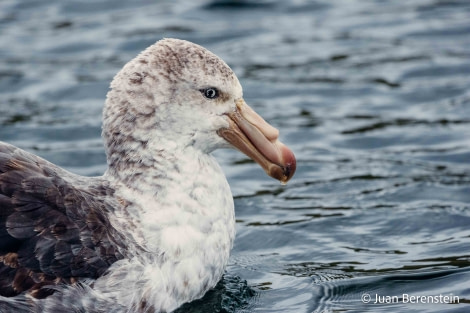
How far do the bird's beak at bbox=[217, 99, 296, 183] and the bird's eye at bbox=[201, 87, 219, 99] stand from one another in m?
0.15

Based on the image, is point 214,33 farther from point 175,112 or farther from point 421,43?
point 175,112

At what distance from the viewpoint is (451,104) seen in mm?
9961

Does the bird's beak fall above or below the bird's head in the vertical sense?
below

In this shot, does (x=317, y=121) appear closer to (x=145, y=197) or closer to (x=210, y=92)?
(x=210, y=92)

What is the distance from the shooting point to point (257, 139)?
19.9 feet

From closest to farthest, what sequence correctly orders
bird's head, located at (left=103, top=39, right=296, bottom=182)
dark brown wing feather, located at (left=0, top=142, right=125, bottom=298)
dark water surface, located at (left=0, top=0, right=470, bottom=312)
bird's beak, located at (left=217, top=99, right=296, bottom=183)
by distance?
dark brown wing feather, located at (left=0, top=142, right=125, bottom=298) → bird's head, located at (left=103, top=39, right=296, bottom=182) → bird's beak, located at (left=217, top=99, right=296, bottom=183) → dark water surface, located at (left=0, top=0, right=470, bottom=312)

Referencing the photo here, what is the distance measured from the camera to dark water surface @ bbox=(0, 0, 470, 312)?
6.74m

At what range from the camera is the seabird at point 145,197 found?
18.0 ft

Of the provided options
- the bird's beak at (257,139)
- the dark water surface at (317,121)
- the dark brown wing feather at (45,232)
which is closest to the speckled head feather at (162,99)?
the bird's beak at (257,139)

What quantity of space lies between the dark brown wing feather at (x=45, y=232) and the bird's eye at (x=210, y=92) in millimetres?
945

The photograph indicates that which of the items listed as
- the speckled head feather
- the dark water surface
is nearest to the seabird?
the speckled head feather

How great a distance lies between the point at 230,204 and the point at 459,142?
3.57 m

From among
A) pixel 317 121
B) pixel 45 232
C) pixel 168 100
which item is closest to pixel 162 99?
pixel 168 100

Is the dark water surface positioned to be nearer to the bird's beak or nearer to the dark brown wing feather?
the dark brown wing feather
